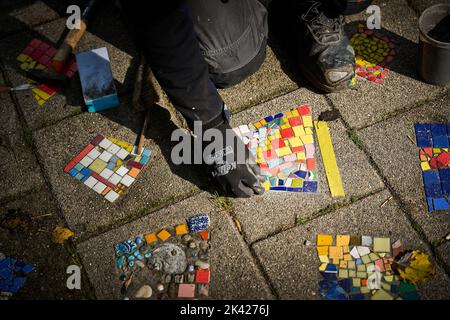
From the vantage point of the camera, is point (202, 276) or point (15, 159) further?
point (15, 159)

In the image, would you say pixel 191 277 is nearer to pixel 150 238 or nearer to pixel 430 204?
pixel 150 238

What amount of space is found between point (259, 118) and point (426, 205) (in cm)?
111

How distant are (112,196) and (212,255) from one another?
2.32 ft

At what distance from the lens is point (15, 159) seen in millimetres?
→ 3104

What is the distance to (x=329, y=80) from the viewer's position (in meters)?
3.05

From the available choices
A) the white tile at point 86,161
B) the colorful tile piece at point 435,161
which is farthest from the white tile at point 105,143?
the colorful tile piece at point 435,161

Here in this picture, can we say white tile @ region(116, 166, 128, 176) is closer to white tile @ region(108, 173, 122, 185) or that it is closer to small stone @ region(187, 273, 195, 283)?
white tile @ region(108, 173, 122, 185)

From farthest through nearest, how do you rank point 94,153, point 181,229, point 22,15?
point 22,15 → point 94,153 → point 181,229

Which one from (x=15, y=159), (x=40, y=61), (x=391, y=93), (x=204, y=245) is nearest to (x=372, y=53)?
(x=391, y=93)

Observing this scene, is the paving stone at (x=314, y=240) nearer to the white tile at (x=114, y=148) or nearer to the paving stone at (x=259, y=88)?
the paving stone at (x=259, y=88)

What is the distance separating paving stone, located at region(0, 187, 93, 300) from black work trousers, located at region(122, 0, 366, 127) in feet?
3.31

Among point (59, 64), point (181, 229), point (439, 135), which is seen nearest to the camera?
point (181, 229)

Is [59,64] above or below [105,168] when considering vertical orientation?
above
